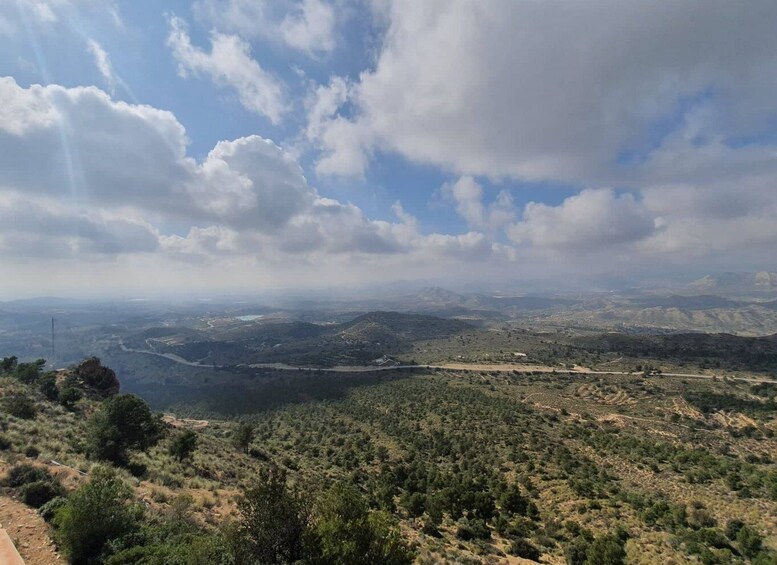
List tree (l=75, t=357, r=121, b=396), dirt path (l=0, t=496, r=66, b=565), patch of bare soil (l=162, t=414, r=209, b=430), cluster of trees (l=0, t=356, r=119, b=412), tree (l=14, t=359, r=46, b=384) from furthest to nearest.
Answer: tree (l=75, t=357, r=121, b=396)
patch of bare soil (l=162, t=414, r=209, b=430)
tree (l=14, t=359, r=46, b=384)
cluster of trees (l=0, t=356, r=119, b=412)
dirt path (l=0, t=496, r=66, b=565)

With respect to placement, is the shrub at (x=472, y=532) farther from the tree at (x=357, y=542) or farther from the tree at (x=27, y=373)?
the tree at (x=27, y=373)

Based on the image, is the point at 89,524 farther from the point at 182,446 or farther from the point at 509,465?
the point at 509,465

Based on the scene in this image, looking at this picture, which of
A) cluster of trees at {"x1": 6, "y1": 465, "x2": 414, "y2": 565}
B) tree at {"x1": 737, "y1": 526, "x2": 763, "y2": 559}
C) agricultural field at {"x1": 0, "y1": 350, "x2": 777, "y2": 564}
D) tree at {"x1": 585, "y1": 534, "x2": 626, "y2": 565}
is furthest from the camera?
agricultural field at {"x1": 0, "y1": 350, "x2": 777, "y2": 564}

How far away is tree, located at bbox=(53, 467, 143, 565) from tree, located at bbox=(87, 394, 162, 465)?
15.1 metres

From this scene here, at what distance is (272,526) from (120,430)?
24083 mm

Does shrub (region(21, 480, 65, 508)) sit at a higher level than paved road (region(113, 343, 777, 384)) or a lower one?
higher

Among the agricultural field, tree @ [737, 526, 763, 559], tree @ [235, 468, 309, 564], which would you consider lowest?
the agricultural field

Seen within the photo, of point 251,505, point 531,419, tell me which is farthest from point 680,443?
point 251,505

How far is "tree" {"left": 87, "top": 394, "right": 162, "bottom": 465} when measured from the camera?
26.2 m

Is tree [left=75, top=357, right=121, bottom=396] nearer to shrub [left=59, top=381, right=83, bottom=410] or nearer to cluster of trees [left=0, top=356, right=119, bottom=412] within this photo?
cluster of trees [left=0, top=356, right=119, bottom=412]

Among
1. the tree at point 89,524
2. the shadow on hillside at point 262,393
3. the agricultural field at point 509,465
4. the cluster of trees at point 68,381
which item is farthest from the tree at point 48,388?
the shadow on hillside at point 262,393

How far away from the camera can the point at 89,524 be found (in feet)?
41.2

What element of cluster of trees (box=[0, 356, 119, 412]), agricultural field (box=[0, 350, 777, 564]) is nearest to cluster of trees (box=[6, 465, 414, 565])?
agricultural field (box=[0, 350, 777, 564])

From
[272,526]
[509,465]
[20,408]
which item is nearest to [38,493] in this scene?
[272,526]
